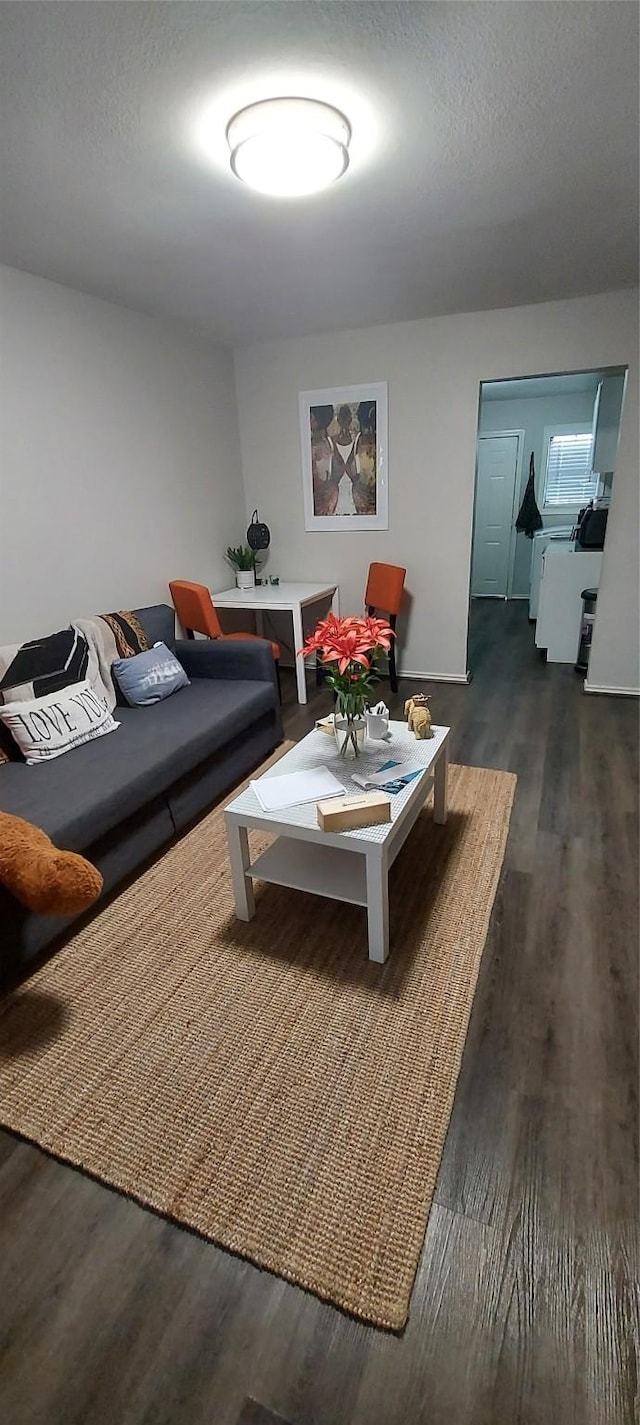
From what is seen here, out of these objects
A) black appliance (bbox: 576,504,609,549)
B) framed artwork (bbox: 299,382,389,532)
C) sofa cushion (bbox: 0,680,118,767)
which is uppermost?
framed artwork (bbox: 299,382,389,532)

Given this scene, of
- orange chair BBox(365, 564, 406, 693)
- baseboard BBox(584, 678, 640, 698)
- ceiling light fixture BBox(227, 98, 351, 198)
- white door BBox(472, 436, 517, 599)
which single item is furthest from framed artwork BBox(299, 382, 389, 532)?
white door BBox(472, 436, 517, 599)

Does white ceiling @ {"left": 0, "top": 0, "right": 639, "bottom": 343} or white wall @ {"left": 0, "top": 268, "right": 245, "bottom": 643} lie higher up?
white ceiling @ {"left": 0, "top": 0, "right": 639, "bottom": 343}

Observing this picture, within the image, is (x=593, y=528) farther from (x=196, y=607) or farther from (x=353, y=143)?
(x=353, y=143)

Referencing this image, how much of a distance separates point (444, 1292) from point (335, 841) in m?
0.92

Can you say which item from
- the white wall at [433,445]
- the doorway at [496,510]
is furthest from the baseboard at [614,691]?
the doorway at [496,510]

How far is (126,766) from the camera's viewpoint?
2.14 meters

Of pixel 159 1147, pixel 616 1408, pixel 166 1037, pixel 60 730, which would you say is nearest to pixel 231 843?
pixel 166 1037

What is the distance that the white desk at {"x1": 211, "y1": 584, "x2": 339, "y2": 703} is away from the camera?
3691 mm

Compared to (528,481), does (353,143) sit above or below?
above

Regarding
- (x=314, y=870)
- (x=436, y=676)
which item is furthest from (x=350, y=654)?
(x=436, y=676)

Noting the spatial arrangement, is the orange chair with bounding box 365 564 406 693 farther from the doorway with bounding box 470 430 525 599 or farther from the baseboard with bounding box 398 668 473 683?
the doorway with bounding box 470 430 525 599

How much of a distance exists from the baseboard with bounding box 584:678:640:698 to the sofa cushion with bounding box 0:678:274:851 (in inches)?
89.7

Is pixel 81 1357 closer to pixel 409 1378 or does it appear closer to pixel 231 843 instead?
pixel 409 1378

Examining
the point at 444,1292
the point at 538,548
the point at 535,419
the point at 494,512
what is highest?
the point at 535,419
